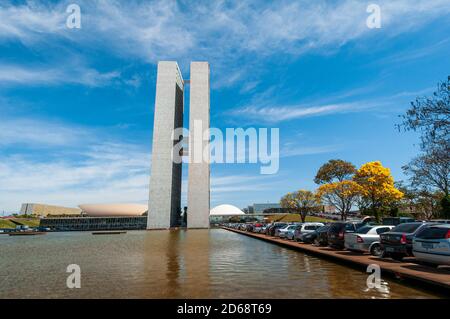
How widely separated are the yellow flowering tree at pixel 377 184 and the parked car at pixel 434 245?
39547mm

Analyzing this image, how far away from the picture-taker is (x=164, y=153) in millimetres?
112750

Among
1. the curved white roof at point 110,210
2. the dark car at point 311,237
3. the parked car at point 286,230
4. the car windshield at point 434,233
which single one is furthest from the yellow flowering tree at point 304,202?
the curved white roof at point 110,210

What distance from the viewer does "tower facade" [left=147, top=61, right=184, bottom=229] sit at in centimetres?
10819

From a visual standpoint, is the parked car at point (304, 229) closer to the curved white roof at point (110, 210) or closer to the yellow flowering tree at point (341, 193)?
the yellow flowering tree at point (341, 193)

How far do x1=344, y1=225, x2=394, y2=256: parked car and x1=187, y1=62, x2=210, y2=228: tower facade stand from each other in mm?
92152

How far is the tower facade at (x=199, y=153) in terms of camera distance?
354ft

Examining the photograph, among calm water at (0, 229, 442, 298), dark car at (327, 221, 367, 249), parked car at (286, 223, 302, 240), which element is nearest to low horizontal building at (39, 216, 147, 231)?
parked car at (286, 223, 302, 240)

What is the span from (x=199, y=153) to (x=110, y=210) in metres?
68.7

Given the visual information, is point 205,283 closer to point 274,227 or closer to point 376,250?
point 376,250

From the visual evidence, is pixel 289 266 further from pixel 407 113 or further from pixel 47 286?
pixel 407 113

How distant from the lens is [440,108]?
1700 cm

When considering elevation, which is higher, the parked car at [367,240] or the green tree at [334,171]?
the green tree at [334,171]

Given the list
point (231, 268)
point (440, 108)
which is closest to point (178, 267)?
point (231, 268)

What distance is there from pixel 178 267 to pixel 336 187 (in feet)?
146
